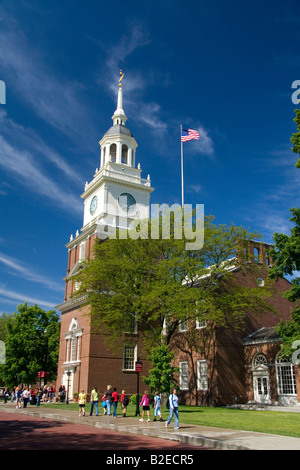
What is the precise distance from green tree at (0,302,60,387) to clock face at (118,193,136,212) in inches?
741

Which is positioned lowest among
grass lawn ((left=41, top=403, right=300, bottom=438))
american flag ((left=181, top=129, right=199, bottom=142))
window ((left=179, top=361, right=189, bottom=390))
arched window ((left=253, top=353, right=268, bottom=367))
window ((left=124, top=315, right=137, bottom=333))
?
grass lawn ((left=41, top=403, right=300, bottom=438))

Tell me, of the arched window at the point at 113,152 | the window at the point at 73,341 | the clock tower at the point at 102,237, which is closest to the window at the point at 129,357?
the clock tower at the point at 102,237

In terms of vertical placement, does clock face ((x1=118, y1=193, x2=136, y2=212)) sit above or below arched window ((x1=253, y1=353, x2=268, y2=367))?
Answer: above

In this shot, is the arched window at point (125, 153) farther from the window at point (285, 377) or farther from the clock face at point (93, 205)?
the window at point (285, 377)

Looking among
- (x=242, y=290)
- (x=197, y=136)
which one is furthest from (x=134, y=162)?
(x=242, y=290)

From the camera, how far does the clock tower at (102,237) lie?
38.8 meters

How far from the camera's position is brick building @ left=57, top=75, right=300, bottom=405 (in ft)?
115

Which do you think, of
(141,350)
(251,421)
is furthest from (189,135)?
(251,421)

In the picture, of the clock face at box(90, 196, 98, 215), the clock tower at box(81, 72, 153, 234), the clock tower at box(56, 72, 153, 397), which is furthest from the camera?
the clock face at box(90, 196, 98, 215)

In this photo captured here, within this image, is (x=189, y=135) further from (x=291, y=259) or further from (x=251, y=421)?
(x=251, y=421)

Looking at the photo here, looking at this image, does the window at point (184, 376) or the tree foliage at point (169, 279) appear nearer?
the tree foliage at point (169, 279)

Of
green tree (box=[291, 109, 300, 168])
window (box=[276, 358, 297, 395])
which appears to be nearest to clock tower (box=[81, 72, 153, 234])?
window (box=[276, 358, 297, 395])

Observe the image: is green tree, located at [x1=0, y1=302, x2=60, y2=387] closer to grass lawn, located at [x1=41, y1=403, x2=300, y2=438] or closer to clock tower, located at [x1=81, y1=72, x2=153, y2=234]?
clock tower, located at [x1=81, y1=72, x2=153, y2=234]
